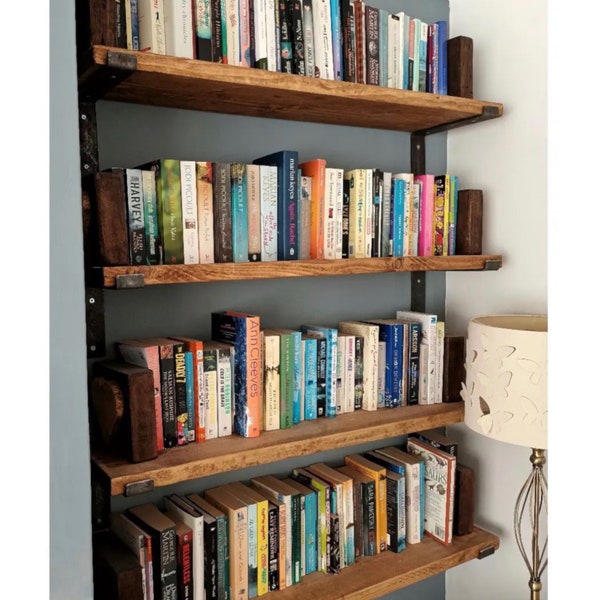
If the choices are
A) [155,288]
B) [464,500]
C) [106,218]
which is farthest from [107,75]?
[464,500]

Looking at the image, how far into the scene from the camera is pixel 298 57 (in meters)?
1.33

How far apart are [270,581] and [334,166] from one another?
3.64ft

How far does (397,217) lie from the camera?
1562 mm

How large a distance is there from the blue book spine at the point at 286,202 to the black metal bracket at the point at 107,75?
1.29ft

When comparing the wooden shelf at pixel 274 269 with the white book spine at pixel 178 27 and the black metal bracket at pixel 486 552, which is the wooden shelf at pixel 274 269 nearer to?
the white book spine at pixel 178 27

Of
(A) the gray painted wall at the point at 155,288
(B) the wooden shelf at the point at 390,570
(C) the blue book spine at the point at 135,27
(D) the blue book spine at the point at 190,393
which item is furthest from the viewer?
(B) the wooden shelf at the point at 390,570

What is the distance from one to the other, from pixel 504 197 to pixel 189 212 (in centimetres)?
95

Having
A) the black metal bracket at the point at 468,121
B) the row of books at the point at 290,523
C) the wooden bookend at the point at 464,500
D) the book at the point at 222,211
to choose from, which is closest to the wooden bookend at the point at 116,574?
the row of books at the point at 290,523

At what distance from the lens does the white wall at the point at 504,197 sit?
1.57 m

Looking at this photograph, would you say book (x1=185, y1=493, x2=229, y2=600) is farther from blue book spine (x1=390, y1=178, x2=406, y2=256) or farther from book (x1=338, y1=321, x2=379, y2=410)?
blue book spine (x1=390, y1=178, x2=406, y2=256)

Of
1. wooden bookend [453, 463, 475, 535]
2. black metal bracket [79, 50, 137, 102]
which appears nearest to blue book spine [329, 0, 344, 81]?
black metal bracket [79, 50, 137, 102]

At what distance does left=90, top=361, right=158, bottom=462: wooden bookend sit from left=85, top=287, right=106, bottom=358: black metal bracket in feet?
0.40

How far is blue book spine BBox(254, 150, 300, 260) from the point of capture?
1.34m
